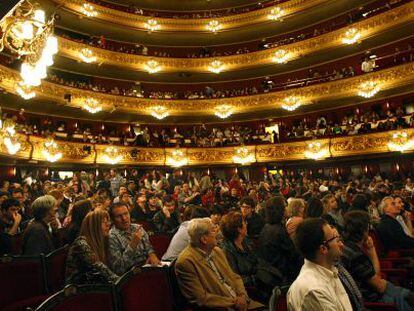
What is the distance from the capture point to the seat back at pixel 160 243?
5539mm

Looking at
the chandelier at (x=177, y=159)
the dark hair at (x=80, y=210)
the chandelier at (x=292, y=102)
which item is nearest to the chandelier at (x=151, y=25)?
the chandelier at (x=177, y=159)

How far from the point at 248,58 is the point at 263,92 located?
9.13 feet

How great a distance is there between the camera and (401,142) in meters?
15.4

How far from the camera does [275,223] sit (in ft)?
13.2

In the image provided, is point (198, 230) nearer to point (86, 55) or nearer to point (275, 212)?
point (275, 212)

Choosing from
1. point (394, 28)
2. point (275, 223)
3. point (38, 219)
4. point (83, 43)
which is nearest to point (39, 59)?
point (38, 219)

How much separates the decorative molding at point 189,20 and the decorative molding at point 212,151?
845 centimetres

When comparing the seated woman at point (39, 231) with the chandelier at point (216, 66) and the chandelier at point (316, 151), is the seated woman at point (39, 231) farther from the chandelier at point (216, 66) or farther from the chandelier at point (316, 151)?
the chandelier at point (216, 66)

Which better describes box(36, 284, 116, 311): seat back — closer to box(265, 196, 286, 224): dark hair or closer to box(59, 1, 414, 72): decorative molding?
box(265, 196, 286, 224): dark hair

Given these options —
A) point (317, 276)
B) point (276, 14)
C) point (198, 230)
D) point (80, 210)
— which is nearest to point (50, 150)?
point (80, 210)

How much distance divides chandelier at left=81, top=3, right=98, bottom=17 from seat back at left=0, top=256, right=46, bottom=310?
20.0 m

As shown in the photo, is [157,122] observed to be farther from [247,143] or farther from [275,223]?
[275,223]

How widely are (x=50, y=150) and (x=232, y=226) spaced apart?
13553 mm

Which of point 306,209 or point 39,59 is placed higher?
point 39,59
